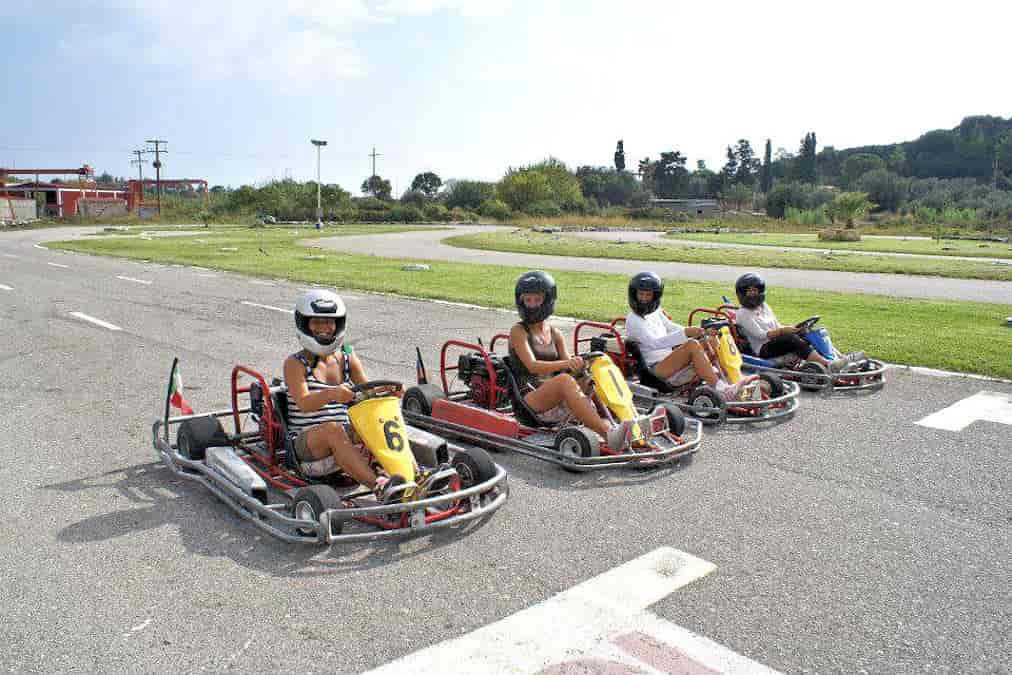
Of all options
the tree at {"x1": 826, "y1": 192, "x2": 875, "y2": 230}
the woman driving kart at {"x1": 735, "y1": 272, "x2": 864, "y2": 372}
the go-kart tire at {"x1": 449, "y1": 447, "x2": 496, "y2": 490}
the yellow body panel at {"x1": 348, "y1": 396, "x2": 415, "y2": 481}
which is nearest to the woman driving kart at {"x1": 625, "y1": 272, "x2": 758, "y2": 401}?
the woman driving kart at {"x1": 735, "y1": 272, "x2": 864, "y2": 372}

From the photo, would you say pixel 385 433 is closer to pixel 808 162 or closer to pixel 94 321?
pixel 94 321

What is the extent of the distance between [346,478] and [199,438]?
1.23 meters

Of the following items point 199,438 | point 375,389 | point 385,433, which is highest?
point 375,389

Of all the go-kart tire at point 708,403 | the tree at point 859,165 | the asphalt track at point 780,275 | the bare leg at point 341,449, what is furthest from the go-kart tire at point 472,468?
the tree at point 859,165

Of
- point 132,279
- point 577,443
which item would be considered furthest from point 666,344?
point 132,279

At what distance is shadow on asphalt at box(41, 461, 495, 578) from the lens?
4855 mm

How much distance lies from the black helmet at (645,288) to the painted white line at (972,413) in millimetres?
2882

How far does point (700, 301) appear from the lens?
18219mm

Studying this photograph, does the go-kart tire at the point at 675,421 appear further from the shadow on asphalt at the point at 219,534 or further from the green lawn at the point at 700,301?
the green lawn at the point at 700,301

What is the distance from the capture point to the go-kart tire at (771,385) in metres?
8.79

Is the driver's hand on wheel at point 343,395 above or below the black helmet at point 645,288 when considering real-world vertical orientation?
below

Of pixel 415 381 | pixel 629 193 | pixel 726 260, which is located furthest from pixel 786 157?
pixel 415 381

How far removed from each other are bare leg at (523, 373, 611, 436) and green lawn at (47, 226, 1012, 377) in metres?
6.74

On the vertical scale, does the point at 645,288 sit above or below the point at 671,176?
below
